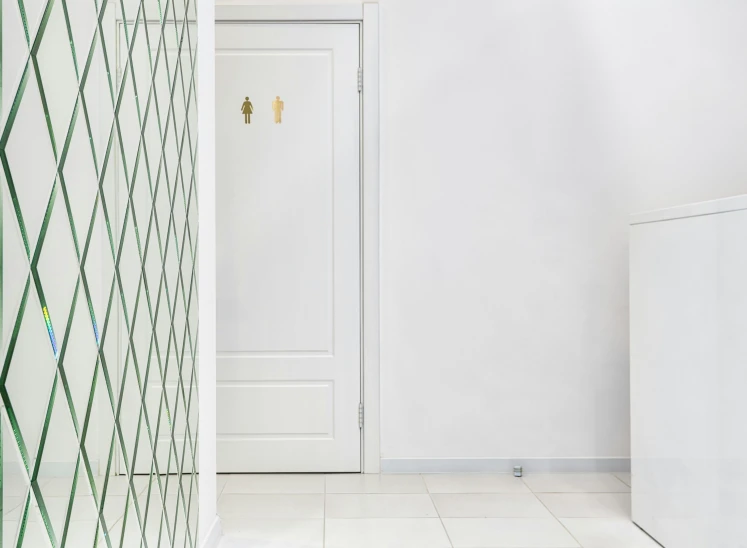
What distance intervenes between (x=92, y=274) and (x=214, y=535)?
1269 mm

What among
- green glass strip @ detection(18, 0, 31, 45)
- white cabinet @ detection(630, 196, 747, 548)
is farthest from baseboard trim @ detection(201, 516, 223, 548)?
green glass strip @ detection(18, 0, 31, 45)

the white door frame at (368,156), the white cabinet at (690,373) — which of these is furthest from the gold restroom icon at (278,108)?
the white cabinet at (690,373)

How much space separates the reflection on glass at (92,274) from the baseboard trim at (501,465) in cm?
125

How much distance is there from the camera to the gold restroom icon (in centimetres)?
275

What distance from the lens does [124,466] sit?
1229mm

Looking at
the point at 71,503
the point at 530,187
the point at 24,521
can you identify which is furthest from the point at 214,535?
the point at 530,187

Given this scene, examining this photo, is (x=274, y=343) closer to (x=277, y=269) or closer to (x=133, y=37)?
(x=277, y=269)

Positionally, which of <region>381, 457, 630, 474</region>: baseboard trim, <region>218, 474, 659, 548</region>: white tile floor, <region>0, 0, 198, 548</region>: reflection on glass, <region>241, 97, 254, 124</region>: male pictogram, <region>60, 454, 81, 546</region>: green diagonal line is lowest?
<region>218, 474, 659, 548</region>: white tile floor

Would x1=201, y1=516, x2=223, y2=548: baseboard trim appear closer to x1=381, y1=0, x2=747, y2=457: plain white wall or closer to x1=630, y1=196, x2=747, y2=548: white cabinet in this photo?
x1=381, y1=0, x2=747, y2=457: plain white wall

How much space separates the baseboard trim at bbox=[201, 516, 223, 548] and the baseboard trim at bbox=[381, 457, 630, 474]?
0.88 m

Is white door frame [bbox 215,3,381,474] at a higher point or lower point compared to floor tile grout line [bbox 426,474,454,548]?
higher

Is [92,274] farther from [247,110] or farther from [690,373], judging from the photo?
[247,110]

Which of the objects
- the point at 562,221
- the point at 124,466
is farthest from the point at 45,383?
the point at 562,221

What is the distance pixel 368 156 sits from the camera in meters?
2.74
